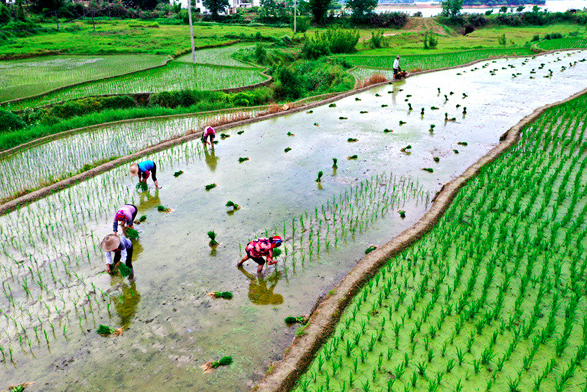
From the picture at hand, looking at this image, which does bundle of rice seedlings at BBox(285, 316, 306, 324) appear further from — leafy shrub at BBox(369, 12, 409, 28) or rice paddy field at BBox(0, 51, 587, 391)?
leafy shrub at BBox(369, 12, 409, 28)

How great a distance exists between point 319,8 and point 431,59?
86.4ft

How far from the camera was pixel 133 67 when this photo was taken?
19.8m

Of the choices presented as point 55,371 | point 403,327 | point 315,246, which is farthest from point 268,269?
point 55,371

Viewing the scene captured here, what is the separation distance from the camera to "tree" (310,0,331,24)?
45.1 meters

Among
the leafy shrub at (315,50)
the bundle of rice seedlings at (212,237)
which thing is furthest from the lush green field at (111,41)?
the bundle of rice seedlings at (212,237)

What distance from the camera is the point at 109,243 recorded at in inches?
182

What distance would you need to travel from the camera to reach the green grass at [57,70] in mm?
15297

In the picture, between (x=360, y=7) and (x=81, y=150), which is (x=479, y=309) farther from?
(x=360, y=7)

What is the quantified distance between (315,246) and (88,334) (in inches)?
120

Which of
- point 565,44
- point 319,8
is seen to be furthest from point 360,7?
point 565,44

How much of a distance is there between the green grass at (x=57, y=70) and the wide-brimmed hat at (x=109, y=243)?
1264 centimetres

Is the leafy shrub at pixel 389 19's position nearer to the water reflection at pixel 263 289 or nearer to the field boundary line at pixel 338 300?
the field boundary line at pixel 338 300

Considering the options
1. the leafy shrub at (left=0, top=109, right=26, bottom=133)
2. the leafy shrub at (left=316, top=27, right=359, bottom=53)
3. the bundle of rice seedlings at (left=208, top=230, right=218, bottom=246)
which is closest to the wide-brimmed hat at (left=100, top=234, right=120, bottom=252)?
the bundle of rice seedlings at (left=208, top=230, right=218, bottom=246)

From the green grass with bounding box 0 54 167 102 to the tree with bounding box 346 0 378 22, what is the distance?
105 feet
